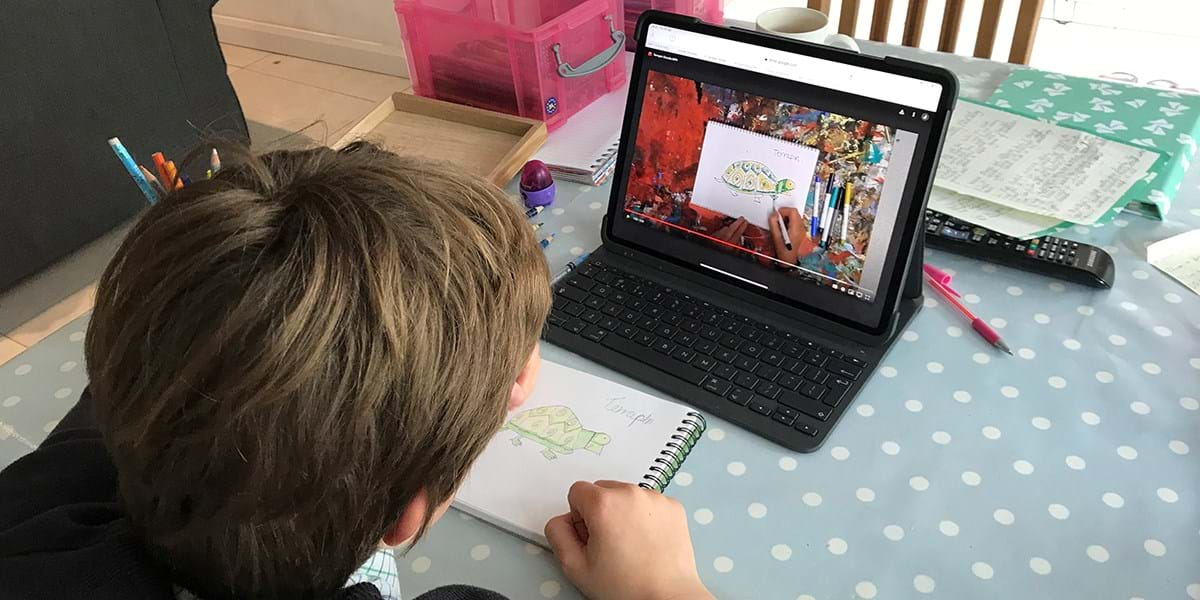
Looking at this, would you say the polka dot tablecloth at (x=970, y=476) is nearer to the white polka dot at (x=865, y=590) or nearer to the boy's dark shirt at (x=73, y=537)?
the white polka dot at (x=865, y=590)

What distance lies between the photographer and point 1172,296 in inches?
35.1

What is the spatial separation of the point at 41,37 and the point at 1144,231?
2.01m

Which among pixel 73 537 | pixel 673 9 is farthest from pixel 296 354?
pixel 673 9

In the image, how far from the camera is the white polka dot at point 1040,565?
65 cm

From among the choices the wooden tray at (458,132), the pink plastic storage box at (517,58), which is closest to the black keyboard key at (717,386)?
the wooden tray at (458,132)

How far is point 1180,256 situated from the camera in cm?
94

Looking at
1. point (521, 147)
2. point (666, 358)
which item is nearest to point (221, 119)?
point (521, 147)

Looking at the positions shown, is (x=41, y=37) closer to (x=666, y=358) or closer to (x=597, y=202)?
(x=597, y=202)

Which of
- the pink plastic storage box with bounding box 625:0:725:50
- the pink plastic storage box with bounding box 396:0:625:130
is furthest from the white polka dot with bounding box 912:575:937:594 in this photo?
the pink plastic storage box with bounding box 625:0:725:50

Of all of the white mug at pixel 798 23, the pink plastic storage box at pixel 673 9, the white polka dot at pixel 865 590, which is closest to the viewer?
the white polka dot at pixel 865 590

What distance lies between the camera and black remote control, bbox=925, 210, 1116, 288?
911mm

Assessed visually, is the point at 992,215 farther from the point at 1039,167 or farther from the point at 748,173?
the point at 748,173

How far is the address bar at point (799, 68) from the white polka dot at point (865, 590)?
403 millimetres

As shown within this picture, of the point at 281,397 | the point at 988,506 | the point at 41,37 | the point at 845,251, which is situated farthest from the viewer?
the point at 41,37
